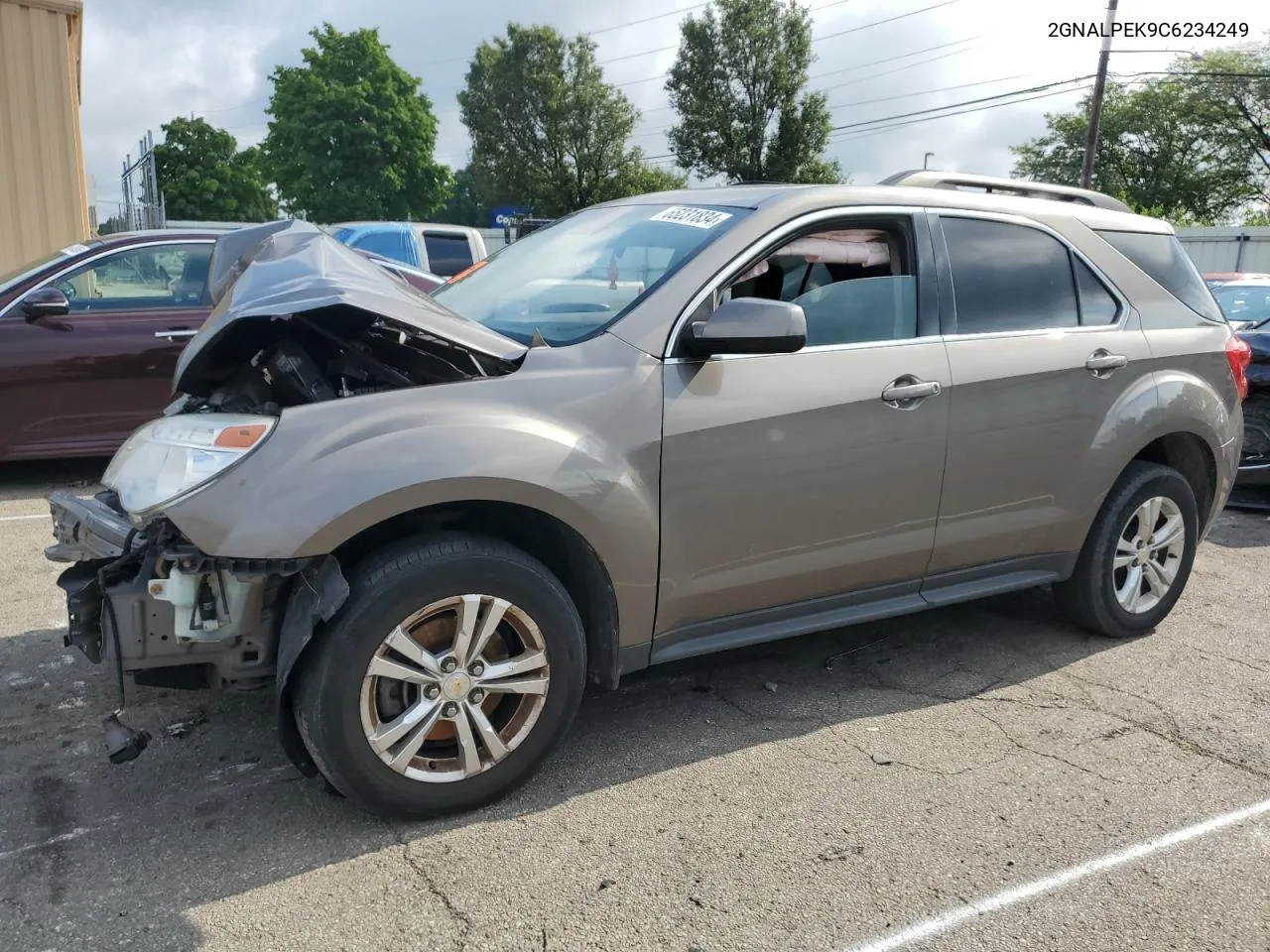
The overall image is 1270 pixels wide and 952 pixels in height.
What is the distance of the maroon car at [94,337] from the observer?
21.7 ft

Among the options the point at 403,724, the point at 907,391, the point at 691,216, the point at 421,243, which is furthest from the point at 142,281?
the point at 907,391

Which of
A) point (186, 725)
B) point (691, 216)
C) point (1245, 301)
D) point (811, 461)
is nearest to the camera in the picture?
point (811, 461)

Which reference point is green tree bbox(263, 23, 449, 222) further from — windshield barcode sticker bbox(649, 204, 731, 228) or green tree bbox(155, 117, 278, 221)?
windshield barcode sticker bbox(649, 204, 731, 228)

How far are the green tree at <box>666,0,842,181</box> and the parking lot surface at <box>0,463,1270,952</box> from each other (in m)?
46.5

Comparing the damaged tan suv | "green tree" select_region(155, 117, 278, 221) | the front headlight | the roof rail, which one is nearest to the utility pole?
the roof rail

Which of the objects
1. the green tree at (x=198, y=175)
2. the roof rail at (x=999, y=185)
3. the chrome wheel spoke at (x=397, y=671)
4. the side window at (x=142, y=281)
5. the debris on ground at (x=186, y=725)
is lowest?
the debris on ground at (x=186, y=725)

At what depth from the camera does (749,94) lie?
1909 inches

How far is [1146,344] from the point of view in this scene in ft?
13.6

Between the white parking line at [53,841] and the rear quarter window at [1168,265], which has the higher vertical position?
the rear quarter window at [1168,265]

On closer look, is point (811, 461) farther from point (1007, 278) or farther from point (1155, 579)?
point (1155, 579)

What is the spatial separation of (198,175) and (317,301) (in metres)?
70.9

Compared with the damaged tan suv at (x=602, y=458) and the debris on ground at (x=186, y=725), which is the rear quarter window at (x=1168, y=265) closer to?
the damaged tan suv at (x=602, y=458)

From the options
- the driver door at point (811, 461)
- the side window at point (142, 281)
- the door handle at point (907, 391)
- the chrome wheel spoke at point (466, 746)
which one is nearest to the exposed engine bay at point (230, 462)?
the chrome wheel spoke at point (466, 746)

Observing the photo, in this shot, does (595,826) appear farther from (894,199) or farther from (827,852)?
(894,199)
